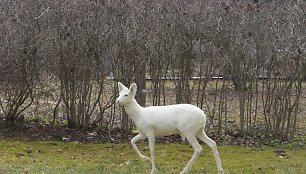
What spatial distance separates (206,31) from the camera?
12445mm

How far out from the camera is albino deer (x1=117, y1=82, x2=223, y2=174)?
8445 millimetres

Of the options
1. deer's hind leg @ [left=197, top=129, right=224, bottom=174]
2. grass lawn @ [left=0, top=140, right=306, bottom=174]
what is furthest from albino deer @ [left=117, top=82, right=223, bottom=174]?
grass lawn @ [left=0, top=140, right=306, bottom=174]

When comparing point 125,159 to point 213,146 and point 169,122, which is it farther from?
point 213,146

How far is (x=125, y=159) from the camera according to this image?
10.6 metres

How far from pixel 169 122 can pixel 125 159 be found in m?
2.36

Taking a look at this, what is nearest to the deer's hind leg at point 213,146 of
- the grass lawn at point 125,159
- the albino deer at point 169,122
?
the albino deer at point 169,122

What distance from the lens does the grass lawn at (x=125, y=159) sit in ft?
31.8

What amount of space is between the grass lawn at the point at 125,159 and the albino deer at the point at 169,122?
3.63 ft

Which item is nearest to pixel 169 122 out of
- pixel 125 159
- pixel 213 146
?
pixel 213 146

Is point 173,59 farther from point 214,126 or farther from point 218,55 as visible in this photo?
point 214,126

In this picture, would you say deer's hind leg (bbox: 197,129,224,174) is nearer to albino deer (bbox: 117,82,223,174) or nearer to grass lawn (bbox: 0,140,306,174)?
albino deer (bbox: 117,82,223,174)

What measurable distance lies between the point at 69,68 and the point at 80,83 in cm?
43

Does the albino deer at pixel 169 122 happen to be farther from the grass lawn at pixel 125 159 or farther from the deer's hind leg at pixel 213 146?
the grass lawn at pixel 125 159

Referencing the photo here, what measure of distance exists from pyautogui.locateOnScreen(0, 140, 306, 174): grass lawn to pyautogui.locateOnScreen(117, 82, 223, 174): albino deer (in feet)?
3.63
